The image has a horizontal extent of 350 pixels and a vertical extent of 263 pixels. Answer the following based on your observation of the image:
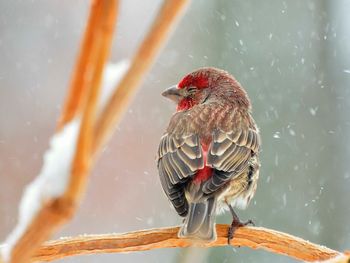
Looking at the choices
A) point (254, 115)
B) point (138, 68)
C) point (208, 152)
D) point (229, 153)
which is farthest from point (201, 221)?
point (254, 115)

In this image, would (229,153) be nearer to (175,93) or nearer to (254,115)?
(175,93)

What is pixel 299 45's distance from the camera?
28.6ft

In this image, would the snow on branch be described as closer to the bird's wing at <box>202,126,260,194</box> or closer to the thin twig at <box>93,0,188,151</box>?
the thin twig at <box>93,0,188,151</box>

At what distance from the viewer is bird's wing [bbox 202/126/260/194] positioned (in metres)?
3.75

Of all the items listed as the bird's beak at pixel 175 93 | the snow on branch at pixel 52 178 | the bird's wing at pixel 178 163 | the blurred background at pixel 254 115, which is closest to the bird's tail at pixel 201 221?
the bird's wing at pixel 178 163

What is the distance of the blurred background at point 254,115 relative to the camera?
7898 mm

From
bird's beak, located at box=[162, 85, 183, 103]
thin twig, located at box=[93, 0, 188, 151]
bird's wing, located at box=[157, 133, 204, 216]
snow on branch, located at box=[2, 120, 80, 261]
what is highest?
bird's beak, located at box=[162, 85, 183, 103]

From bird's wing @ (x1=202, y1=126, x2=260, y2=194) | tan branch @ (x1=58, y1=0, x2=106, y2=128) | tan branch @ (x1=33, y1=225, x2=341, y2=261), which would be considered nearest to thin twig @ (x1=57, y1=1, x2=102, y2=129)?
tan branch @ (x1=58, y1=0, x2=106, y2=128)

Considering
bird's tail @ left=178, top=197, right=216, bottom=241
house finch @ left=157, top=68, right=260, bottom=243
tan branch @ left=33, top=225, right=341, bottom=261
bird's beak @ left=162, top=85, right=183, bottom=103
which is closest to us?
tan branch @ left=33, top=225, right=341, bottom=261

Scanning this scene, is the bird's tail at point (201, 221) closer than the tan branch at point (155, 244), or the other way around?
the tan branch at point (155, 244)

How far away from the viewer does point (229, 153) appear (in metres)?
4.05

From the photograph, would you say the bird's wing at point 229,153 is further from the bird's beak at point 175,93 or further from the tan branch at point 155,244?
the bird's beak at point 175,93

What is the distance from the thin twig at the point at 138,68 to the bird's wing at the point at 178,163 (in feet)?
9.90

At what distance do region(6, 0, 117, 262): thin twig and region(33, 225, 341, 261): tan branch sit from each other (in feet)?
5.28
